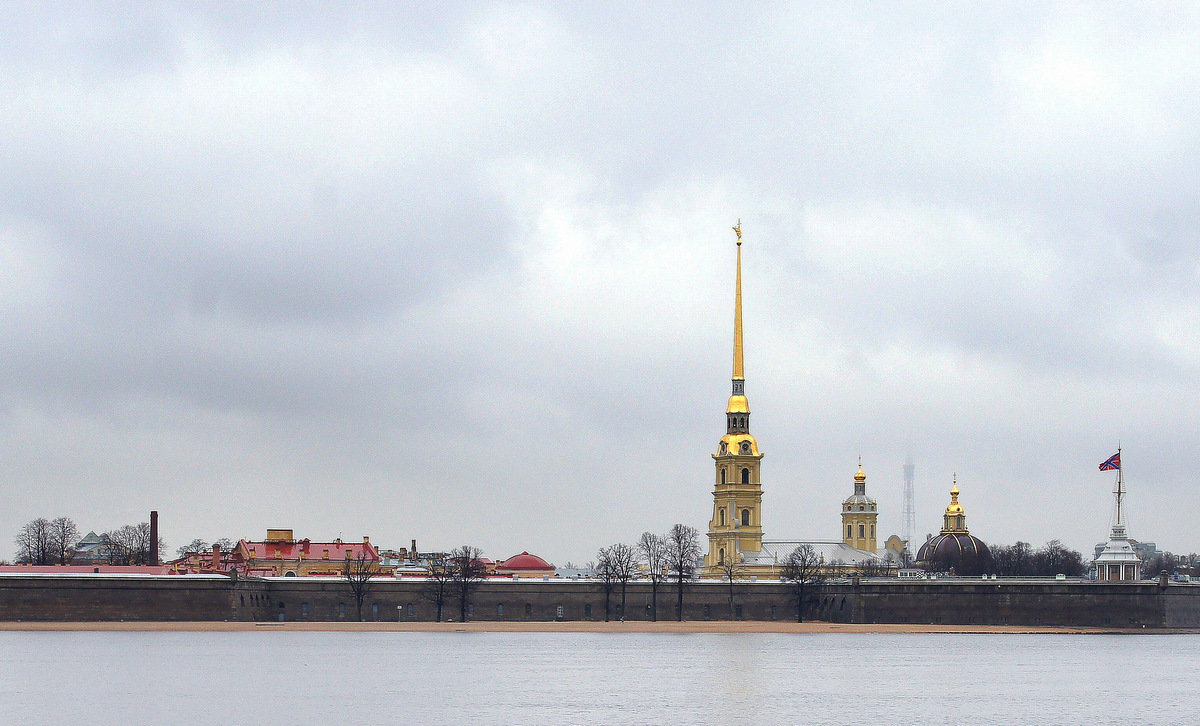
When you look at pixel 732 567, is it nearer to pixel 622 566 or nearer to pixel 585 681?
pixel 622 566

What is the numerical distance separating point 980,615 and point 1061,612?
470cm

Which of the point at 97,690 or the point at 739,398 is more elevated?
the point at 739,398

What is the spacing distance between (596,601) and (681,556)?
7.13m

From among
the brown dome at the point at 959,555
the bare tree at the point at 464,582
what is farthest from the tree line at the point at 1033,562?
the bare tree at the point at 464,582

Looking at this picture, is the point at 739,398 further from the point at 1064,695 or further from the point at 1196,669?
the point at 1064,695

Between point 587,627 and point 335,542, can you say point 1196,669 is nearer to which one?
point 587,627

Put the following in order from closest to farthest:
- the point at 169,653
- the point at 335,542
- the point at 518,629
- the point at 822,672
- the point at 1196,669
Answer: the point at 822,672 → the point at 1196,669 → the point at 169,653 → the point at 518,629 → the point at 335,542

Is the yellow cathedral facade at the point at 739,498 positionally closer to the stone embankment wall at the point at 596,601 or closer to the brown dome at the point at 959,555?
the brown dome at the point at 959,555

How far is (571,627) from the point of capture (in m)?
103

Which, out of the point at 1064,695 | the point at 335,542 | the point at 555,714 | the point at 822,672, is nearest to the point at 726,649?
the point at 822,672

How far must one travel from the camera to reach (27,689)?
5416cm

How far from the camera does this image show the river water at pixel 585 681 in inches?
1886

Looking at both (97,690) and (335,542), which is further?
(335,542)

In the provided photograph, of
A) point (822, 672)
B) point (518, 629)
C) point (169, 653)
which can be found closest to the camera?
point (822, 672)
